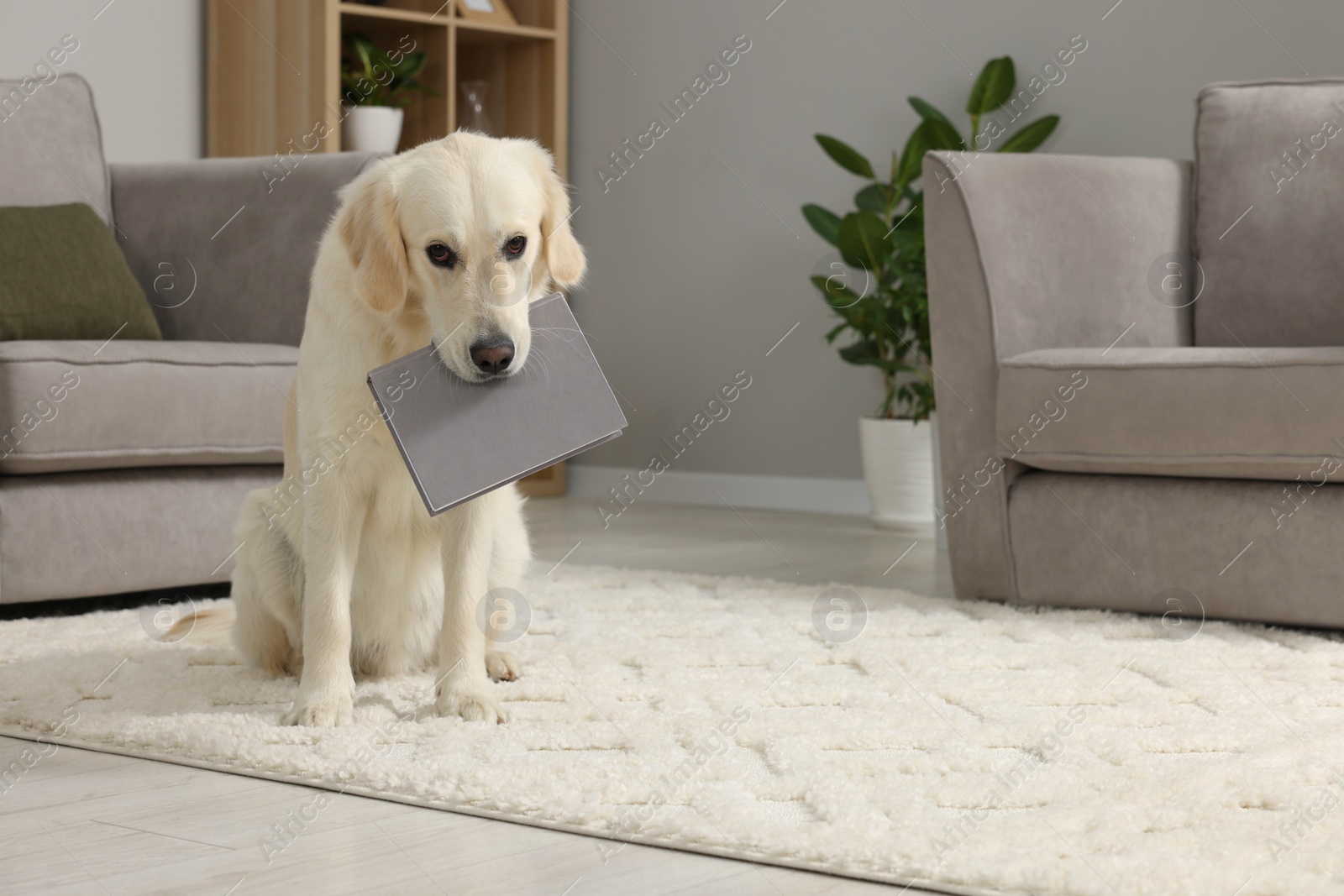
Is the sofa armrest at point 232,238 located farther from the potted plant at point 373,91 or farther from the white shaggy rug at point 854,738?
the potted plant at point 373,91

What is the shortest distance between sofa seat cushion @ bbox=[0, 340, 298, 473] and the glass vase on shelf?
250 cm

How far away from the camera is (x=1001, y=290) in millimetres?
2730

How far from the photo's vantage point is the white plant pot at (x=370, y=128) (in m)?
4.61

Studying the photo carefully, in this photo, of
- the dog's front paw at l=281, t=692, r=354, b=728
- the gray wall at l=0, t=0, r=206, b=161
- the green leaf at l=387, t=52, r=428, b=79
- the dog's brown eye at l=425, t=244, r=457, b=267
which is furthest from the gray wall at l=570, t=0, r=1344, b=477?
the dog's front paw at l=281, t=692, r=354, b=728

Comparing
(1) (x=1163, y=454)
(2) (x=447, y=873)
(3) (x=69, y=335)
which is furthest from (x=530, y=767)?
(3) (x=69, y=335)

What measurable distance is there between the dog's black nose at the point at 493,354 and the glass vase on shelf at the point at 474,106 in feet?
12.0

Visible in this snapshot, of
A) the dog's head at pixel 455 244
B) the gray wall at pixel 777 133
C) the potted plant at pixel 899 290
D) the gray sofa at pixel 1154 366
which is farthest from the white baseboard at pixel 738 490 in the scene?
the dog's head at pixel 455 244

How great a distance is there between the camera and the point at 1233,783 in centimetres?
147

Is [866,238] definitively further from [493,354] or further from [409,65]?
[493,354]

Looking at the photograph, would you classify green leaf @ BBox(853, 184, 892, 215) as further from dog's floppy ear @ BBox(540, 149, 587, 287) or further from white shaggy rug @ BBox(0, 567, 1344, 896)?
dog's floppy ear @ BBox(540, 149, 587, 287)

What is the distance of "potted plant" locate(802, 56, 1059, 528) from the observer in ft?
13.3

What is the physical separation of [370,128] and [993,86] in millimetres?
2181

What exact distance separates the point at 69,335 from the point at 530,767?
1829 millimetres

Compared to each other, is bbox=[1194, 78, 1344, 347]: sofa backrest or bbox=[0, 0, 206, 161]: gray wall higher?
bbox=[0, 0, 206, 161]: gray wall
